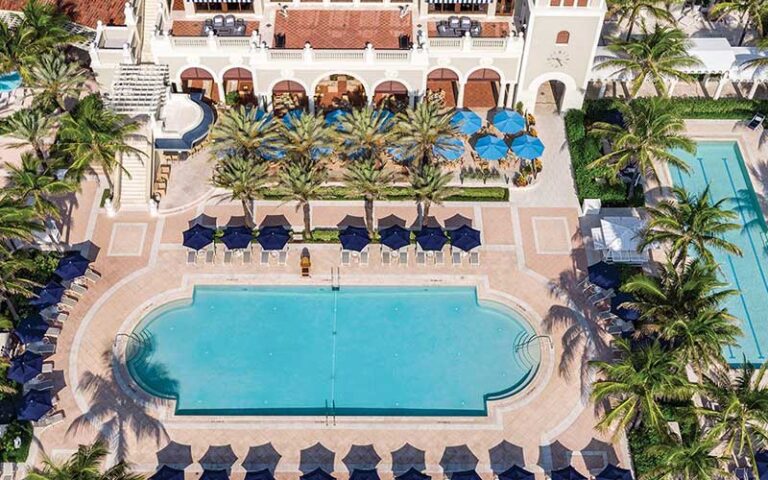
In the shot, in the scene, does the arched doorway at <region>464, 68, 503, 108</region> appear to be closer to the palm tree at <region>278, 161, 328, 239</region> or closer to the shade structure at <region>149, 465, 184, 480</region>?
the palm tree at <region>278, 161, 328, 239</region>

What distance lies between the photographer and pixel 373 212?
5028 cm

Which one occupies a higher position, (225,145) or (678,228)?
(225,145)

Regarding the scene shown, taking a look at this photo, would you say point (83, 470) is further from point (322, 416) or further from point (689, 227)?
point (689, 227)

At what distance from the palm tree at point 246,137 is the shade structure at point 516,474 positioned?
23894 mm

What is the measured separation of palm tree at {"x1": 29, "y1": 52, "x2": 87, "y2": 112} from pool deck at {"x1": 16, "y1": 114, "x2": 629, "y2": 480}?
7153mm

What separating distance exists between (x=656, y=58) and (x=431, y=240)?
19.5 m

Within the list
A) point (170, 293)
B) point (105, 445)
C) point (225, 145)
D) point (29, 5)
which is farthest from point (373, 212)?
point (29, 5)

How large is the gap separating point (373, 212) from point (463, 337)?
35.0 feet

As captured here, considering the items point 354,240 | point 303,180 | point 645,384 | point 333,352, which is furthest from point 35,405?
point 645,384

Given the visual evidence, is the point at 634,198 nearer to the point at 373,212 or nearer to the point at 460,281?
the point at 460,281

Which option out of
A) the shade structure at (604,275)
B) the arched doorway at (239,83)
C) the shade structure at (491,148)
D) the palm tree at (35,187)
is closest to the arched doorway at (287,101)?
the arched doorway at (239,83)

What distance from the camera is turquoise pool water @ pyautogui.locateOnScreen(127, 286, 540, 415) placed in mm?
42688

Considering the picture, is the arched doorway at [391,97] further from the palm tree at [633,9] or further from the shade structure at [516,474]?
the shade structure at [516,474]

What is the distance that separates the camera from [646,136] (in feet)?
153
